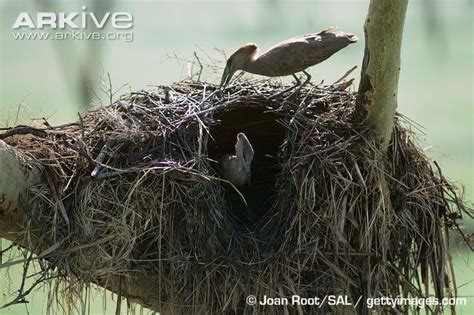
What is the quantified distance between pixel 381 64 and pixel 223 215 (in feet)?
2.98

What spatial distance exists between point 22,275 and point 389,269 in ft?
4.82

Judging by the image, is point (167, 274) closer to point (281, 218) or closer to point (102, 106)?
point (281, 218)

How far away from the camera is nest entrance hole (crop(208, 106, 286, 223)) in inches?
196

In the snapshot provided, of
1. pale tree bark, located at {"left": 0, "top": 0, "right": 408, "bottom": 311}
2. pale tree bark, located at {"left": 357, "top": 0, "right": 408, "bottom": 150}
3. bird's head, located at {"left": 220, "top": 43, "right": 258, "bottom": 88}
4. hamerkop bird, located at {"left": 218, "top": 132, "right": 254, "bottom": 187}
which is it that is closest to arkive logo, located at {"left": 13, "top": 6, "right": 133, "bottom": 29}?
bird's head, located at {"left": 220, "top": 43, "right": 258, "bottom": 88}

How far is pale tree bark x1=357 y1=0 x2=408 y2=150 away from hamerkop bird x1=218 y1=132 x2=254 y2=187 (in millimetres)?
704

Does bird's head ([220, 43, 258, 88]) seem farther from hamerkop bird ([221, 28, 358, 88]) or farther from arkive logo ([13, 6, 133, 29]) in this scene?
arkive logo ([13, 6, 133, 29])

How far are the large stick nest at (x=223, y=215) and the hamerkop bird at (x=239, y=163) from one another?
1.09 ft

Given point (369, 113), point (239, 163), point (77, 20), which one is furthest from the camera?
point (77, 20)

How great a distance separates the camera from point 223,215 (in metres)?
4.32

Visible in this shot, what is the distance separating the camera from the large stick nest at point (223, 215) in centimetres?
411

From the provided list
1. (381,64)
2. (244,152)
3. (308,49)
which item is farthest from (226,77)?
(381,64)

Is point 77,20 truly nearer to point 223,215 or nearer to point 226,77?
point 226,77

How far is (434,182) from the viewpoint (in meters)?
4.49

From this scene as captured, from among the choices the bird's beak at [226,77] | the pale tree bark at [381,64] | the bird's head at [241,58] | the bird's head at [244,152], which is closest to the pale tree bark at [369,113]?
the pale tree bark at [381,64]
